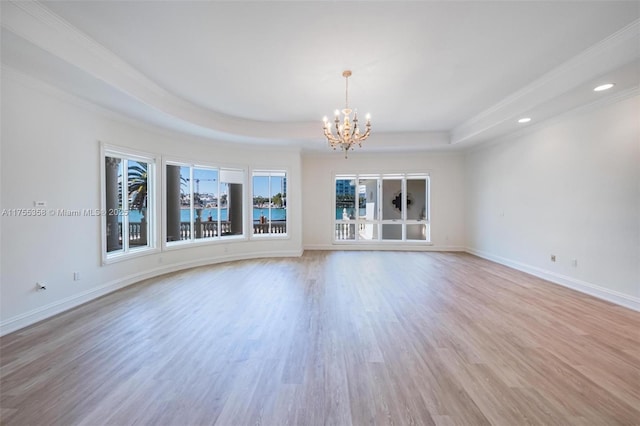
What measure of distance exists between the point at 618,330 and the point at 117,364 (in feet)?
16.9

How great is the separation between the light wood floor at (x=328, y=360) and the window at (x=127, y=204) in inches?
42.7

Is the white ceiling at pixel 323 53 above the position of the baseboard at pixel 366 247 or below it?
above

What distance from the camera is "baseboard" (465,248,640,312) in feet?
11.3

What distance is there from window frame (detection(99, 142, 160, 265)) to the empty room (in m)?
0.04

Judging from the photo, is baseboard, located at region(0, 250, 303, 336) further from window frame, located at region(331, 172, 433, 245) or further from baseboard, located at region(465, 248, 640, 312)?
baseboard, located at region(465, 248, 640, 312)

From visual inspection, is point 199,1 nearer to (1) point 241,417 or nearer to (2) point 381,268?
(1) point 241,417

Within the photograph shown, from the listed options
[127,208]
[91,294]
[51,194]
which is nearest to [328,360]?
[91,294]

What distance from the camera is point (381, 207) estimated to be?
7.82 metres

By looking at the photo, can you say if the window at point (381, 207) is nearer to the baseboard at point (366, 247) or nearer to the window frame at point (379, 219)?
the window frame at point (379, 219)

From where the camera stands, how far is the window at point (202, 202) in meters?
5.61

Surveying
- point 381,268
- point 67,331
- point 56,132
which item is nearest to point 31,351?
point 67,331

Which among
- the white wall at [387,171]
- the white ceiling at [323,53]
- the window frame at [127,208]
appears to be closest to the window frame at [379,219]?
the white wall at [387,171]

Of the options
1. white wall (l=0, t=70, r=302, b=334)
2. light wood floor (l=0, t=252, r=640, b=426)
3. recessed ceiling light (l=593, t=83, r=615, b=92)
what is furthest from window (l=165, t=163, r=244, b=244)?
recessed ceiling light (l=593, t=83, r=615, b=92)

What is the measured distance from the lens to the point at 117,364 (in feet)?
7.36
